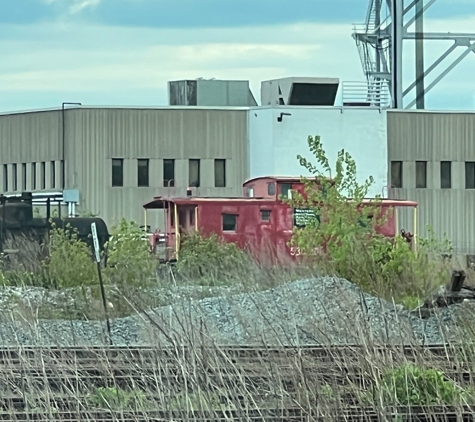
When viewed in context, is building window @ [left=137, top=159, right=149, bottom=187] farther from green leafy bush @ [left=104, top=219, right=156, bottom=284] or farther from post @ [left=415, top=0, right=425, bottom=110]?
green leafy bush @ [left=104, top=219, right=156, bottom=284]

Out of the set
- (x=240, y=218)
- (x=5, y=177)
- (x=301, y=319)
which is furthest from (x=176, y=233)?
(x=5, y=177)

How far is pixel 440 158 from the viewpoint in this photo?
5044cm

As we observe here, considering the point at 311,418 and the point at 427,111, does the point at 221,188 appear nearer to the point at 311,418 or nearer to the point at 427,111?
the point at 427,111

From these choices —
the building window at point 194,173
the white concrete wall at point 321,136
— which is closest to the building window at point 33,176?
the building window at point 194,173

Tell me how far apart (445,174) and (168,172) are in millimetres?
12939

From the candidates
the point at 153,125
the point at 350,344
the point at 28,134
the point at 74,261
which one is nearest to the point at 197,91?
the point at 153,125

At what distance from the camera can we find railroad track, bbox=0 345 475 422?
755 centimetres

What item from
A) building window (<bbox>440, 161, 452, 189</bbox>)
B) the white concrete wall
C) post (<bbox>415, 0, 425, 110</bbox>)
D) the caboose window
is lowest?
the caboose window

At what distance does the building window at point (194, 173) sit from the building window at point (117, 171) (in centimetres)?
308

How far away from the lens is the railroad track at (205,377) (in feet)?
24.8

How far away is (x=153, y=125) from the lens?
4878cm

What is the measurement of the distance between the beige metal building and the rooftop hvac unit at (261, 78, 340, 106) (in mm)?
2267

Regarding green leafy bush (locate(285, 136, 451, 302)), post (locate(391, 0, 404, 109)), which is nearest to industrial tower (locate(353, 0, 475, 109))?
post (locate(391, 0, 404, 109))

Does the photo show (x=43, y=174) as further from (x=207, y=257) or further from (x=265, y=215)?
(x=207, y=257)
